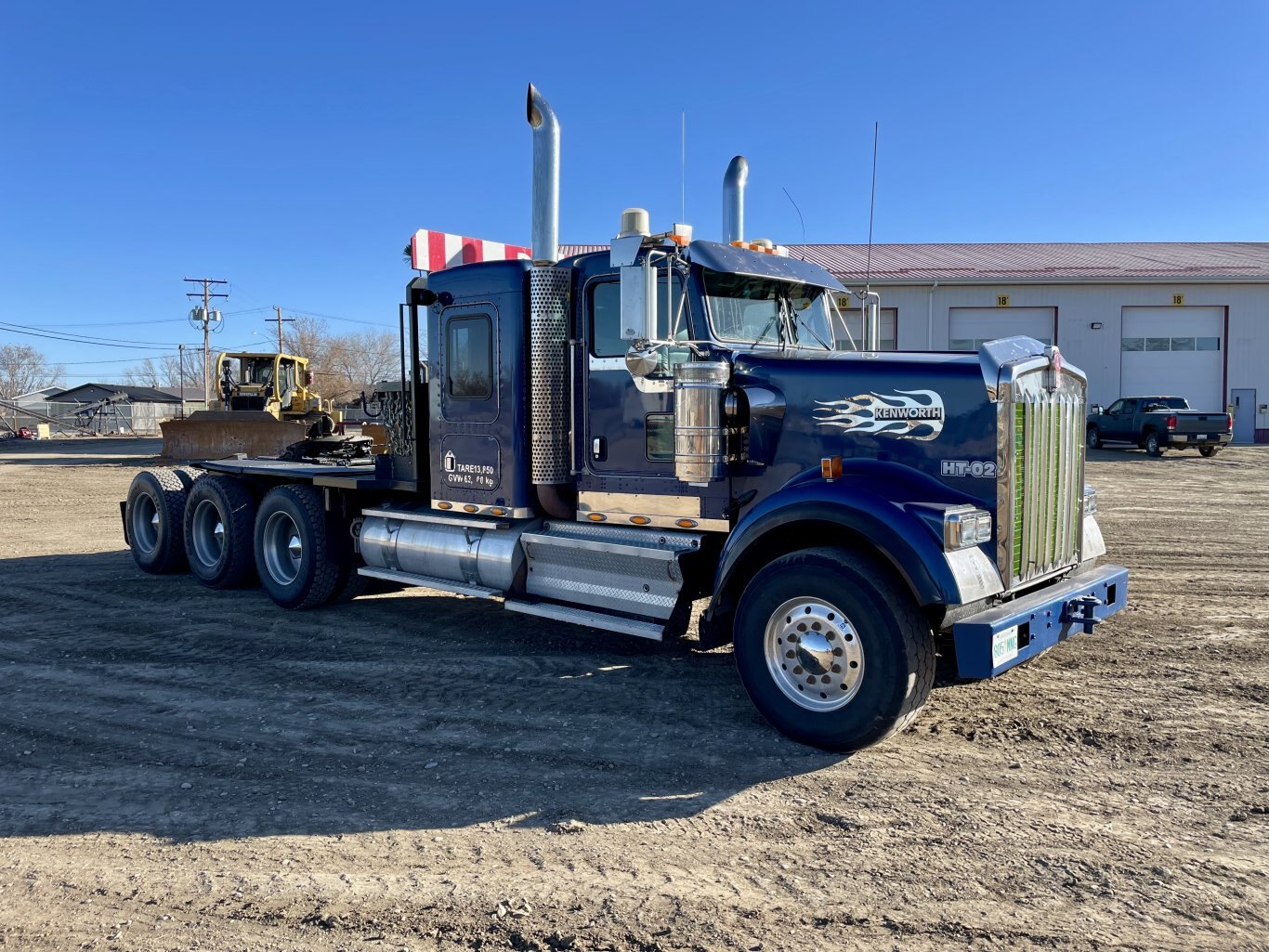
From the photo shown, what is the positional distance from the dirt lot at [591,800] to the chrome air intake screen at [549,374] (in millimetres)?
1358

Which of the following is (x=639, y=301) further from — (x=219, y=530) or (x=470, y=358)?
(x=219, y=530)

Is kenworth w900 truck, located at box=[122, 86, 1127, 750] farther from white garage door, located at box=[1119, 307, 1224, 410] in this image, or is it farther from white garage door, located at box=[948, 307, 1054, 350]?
white garage door, located at box=[1119, 307, 1224, 410]

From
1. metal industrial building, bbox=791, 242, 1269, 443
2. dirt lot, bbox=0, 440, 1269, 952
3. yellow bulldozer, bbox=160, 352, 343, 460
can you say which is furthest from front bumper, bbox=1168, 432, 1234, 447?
yellow bulldozer, bbox=160, 352, 343, 460

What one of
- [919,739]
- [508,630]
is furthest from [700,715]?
[508,630]

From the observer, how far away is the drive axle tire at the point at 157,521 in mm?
10039

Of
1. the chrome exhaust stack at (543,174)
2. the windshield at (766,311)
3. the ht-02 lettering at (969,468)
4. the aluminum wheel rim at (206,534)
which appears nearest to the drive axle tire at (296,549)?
the aluminum wheel rim at (206,534)

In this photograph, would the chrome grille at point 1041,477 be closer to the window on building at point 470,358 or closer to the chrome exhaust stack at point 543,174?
the chrome exhaust stack at point 543,174

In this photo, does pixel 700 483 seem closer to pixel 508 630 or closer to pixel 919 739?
pixel 919 739

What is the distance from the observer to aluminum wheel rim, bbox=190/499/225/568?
959cm

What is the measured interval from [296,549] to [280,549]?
0.31m

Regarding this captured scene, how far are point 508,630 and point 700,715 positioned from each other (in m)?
2.50

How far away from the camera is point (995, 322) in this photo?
1243 inches

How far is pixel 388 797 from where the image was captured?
14.4 ft

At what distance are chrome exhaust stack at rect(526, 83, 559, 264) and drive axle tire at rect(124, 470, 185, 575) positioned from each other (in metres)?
5.64
